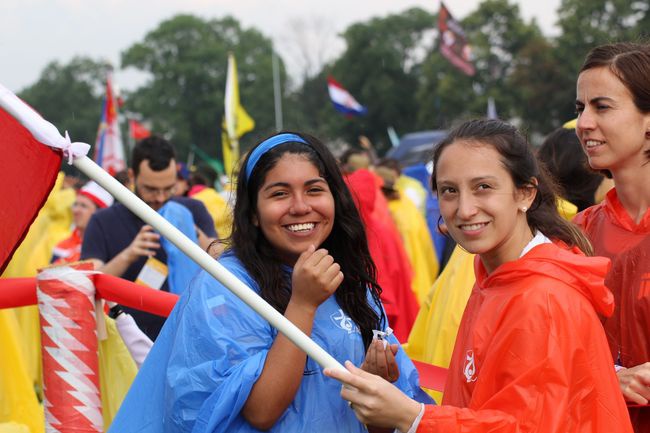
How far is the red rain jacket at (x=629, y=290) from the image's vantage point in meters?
3.18

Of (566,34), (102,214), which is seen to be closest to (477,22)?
(566,34)

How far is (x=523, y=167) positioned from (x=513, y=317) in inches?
20.4

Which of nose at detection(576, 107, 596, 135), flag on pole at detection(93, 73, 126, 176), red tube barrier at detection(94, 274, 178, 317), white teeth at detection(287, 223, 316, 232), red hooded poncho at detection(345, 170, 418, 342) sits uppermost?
flag on pole at detection(93, 73, 126, 176)

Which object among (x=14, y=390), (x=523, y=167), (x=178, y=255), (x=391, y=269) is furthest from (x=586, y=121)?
(x=391, y=269)

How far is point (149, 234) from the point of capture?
527 centimetres

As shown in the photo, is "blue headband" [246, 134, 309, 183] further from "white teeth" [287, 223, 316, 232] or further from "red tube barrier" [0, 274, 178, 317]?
"red tube barrier" [0, 274, 178, 317]

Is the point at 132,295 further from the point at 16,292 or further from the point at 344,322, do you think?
the point at 344,322

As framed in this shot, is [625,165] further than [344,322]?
Yes

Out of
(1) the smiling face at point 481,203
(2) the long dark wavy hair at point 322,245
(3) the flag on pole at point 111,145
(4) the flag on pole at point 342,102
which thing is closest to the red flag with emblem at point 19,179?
(2) the long dark wavy hair at point 322,245

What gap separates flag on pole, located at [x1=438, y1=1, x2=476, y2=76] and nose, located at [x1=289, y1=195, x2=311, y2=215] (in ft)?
86.3

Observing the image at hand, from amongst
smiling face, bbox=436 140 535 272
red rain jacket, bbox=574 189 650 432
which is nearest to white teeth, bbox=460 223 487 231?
smiling face, bbox=436 140 535 272

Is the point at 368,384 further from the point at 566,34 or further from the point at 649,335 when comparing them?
the point at 566,34

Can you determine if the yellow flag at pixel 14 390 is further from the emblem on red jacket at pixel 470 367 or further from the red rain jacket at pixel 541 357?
the red rain jacket at pixel 541 357

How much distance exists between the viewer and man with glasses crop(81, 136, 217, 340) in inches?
211
